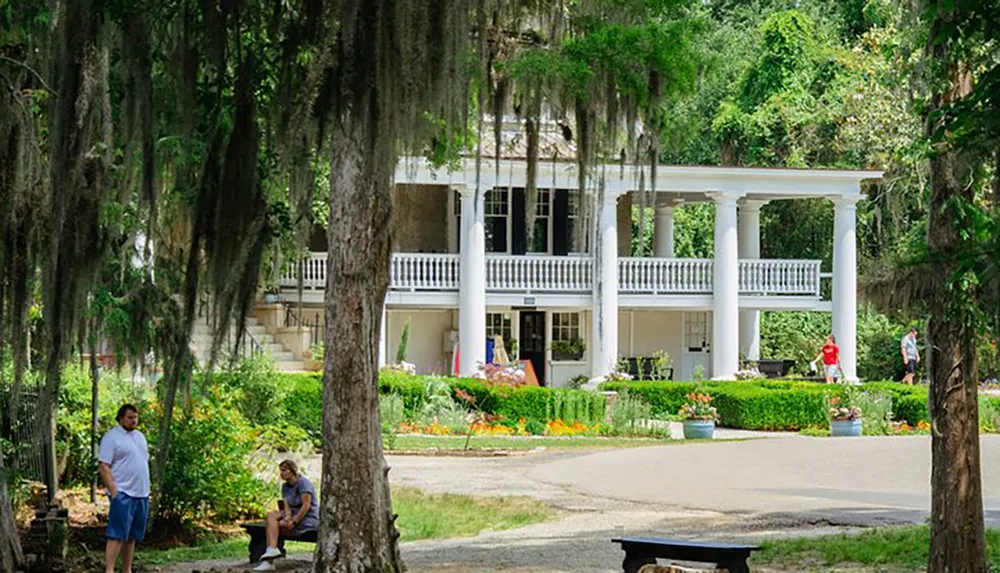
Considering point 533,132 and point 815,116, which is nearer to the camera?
point 533,132

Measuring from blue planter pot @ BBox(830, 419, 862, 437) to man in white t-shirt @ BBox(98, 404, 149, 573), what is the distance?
64.6 ft

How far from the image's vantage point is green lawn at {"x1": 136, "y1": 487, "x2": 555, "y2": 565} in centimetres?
1664

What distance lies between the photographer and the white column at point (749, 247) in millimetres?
41750

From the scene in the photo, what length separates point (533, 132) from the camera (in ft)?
52.3

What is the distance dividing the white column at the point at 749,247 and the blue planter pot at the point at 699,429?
419 inches

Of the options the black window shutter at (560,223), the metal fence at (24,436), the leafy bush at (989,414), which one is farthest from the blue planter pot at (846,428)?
the metal fence at (24,436)

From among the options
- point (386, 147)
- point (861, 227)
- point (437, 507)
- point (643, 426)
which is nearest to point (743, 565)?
point (386, 147)

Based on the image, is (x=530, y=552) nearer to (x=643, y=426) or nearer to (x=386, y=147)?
(x=386, y=147)

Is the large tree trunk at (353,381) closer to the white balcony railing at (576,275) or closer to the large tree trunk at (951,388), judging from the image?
the large tree trunk at (951,388)

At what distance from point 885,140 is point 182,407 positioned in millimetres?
32499

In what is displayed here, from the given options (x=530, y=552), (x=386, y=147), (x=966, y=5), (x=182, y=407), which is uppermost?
(x=966, y=5)

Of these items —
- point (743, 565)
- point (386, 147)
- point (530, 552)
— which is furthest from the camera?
point (530, 552)

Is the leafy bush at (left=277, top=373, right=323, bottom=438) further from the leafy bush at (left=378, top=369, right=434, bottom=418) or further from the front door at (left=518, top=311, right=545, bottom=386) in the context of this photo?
the front door at (left=518, top=311, right=545, bottom=386)

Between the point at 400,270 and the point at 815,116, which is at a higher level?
the point at 815,116
